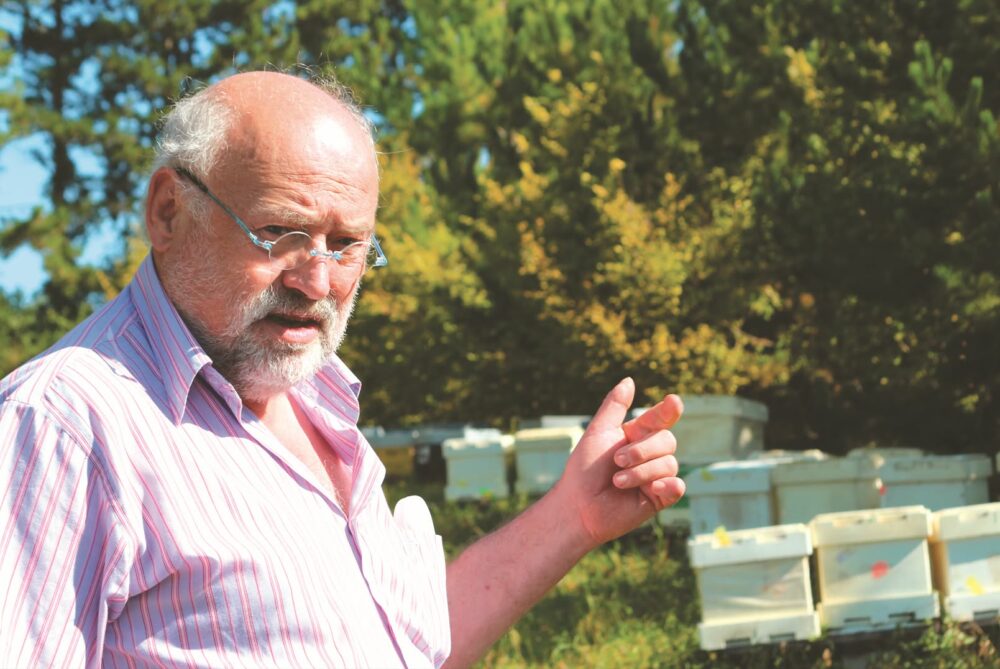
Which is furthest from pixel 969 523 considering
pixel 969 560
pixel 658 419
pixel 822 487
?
pixel 658 419

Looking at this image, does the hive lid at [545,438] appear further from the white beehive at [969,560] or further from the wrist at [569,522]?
the wrist at [569,522]

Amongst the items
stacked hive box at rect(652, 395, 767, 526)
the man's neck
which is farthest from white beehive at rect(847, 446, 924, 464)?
the man's neck

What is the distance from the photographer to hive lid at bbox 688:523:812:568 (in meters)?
5.54

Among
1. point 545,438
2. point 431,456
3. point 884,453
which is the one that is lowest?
point 884,453

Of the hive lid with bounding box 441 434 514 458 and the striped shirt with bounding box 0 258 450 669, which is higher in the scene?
the hive lid with bounding box 441 434 514 458

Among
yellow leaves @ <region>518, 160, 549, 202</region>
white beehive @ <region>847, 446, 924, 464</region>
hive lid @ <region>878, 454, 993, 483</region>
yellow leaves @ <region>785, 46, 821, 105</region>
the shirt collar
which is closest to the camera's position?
the shirt collar

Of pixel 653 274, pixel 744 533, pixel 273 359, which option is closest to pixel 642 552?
pixel 744 533

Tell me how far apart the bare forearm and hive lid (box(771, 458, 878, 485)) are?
15.8 ft

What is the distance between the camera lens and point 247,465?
5.57 feet

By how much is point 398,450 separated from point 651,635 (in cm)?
632

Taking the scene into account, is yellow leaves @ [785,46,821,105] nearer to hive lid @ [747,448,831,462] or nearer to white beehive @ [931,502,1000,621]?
hive lid @ [747,448,831,462]

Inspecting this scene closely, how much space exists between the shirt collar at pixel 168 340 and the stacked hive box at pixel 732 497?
5.50m

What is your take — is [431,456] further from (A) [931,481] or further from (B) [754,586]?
(B) [754,586]

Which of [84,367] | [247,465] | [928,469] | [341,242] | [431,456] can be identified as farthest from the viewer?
[431,456]
